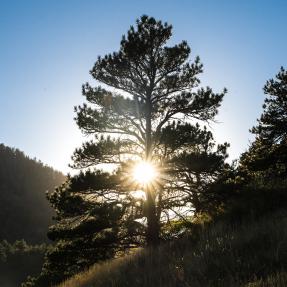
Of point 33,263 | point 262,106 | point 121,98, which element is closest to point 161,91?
point 121,98

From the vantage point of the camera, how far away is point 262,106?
23.7 m

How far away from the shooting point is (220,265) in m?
7.96

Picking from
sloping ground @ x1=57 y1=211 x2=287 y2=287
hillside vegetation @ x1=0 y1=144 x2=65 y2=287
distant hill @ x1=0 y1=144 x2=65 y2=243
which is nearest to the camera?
sloping ground @ x1=57 y1=211 x2=287 y2=287

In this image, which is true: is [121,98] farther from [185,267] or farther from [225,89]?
[185,267]

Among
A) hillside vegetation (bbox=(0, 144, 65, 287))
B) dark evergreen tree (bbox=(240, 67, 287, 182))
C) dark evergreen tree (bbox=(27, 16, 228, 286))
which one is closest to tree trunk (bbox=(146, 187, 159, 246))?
dark evergreen tree (bbox=(27, 16, 228, 286))

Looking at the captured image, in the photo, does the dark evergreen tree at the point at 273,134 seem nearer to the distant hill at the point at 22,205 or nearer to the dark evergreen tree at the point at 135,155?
the dark evergreen tree at the point at 135,155

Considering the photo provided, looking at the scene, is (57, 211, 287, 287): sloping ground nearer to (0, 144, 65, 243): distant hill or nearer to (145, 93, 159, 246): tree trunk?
(145, 93, 159, 246): tree trunk

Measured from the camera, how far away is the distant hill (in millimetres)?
150250

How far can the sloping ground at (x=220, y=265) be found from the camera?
6910mm

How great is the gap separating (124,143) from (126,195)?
7.07ft

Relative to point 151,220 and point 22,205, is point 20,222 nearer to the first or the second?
point 22,205

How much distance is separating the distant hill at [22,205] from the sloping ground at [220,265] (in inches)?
5399

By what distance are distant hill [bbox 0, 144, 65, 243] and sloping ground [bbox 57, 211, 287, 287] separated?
137144 millimetres

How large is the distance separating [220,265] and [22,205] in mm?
176448
